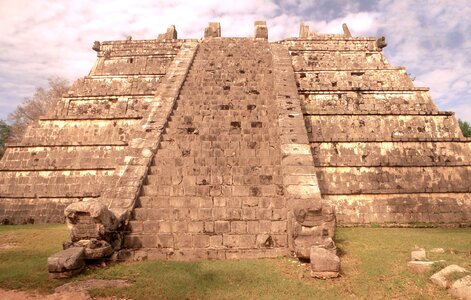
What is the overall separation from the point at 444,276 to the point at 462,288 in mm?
450

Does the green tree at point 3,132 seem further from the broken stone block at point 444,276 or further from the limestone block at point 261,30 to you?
the broken stone block at point 444,276

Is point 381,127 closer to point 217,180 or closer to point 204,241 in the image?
point 217,180

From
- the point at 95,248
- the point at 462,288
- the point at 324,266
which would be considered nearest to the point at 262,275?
the point at 324,266

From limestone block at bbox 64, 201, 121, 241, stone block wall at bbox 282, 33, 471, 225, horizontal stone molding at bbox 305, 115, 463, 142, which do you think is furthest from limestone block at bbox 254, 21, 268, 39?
limestone block at bbox 64, 201, 121, 241

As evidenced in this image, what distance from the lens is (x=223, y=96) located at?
12.7m

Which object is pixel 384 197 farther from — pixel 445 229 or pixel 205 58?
pixel 205 58

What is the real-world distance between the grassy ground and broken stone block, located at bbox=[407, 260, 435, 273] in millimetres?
153

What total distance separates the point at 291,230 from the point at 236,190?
79.3 inches

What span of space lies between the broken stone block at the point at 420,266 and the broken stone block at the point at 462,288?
0.82 m

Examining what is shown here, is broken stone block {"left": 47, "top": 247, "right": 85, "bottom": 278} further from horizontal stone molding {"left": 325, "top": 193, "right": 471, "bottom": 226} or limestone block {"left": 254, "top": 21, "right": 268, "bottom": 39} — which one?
limestone block {"left": 254, "top": 21, "right": 268, "bottom": 39}

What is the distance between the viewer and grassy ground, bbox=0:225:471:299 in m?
5.12

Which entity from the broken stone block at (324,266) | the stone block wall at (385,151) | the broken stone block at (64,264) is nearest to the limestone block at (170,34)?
the stone block wall at (385,151)

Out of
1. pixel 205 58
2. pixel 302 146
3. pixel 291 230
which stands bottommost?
pixel 291 230

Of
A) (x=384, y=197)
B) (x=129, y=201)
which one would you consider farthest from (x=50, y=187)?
(x=384, y=197)
